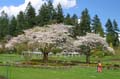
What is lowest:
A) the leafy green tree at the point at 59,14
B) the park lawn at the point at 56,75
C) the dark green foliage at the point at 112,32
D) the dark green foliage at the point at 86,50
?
the park lawn at the point at 56,75

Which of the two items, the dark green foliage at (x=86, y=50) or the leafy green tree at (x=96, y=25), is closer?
the dark green foliage at (x=86, y=50)

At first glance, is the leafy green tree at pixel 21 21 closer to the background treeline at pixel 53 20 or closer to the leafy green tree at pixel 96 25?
the background treeline at pixel 53 20

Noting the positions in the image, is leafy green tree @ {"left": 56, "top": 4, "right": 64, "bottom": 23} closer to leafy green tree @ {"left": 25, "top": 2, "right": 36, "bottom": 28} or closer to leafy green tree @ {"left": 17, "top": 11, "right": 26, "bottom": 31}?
leafy green tree @ {"left": 25, "top": 2, "right": 36, "bottom": 28}

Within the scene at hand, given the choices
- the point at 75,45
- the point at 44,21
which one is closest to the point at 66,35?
the point at 75,45

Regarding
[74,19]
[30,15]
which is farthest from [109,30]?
[30,15]

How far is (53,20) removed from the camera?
11338cm

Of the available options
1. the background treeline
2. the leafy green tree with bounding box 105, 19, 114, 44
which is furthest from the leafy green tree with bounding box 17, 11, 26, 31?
the leafy green tree with bounding box 105, 19, 114, 44

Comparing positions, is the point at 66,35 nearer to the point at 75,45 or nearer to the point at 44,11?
the point at 75,45

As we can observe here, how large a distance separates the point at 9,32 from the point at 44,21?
14.6 m

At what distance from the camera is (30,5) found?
126 meters

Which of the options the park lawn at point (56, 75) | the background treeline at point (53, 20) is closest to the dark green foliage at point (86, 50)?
the park lawn at point (56, 75)

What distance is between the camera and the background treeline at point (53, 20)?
372 ft

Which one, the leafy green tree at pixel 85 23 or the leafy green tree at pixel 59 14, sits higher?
the leafy green tree at pixel 59 14

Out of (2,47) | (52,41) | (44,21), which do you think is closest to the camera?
(52,41)
